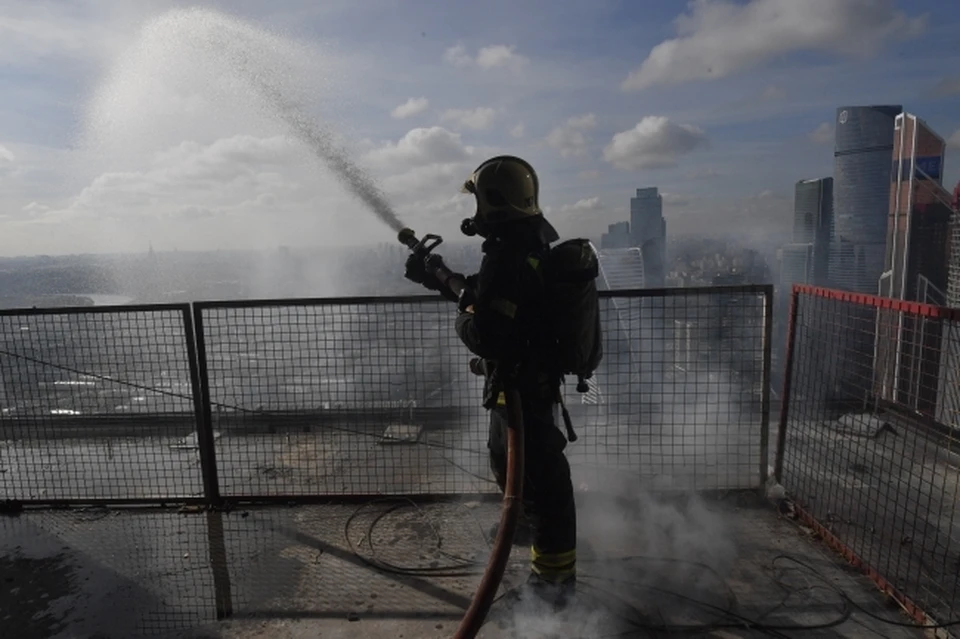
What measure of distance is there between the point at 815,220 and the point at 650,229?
248 inches

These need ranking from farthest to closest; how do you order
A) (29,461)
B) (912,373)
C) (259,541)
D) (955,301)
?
1. (955,301)
2. (29,461)
3. (259,541)
4. (912,373)

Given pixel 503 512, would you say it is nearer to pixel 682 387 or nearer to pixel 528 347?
pixel 528 347

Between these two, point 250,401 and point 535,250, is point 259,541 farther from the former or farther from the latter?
point 535,250

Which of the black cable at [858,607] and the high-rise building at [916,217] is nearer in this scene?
the black cable at [858,607]

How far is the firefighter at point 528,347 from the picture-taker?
2865 millimetres

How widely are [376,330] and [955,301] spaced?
7.82 meters

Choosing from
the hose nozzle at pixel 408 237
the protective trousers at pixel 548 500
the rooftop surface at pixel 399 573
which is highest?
the hose nozzle at pixel 408 237

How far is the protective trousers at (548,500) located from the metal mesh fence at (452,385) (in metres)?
1.59

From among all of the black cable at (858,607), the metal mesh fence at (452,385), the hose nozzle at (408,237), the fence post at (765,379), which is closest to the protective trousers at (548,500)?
the hose nozzle at (408,237)

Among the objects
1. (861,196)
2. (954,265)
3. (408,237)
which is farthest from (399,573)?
(861,196)

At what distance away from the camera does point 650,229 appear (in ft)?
79.4

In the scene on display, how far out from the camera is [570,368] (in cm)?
304

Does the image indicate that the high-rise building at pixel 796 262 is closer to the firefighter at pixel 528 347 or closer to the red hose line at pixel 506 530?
the firefighter at pixel 528 347

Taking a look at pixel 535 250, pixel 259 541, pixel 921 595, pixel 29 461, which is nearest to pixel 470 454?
pixel 259 541
